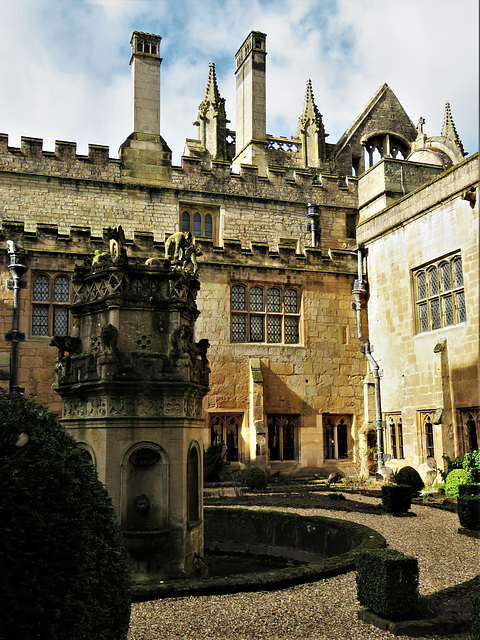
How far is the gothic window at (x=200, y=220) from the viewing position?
2223 cm

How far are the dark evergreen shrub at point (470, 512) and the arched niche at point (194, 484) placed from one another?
429 centimetres

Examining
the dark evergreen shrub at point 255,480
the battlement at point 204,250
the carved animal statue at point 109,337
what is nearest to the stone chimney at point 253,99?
the battlement at point 204,250

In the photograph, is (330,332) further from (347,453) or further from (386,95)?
(386,95)

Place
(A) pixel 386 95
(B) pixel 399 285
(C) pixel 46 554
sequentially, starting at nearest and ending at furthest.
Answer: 1. (C) pixel 46 554
2. (B) pixel 399 285
3. (A) pixel 386 95

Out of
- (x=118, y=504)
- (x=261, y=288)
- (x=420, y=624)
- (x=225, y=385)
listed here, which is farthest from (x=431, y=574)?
(x=261, y=288)

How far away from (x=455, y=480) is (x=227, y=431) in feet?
24.2

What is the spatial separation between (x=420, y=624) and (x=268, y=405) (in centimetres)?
1474

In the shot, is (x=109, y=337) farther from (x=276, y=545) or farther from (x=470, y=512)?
(x=470, y=512)

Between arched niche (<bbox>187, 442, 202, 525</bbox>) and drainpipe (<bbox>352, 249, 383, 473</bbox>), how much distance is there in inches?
470

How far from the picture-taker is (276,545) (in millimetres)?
10203

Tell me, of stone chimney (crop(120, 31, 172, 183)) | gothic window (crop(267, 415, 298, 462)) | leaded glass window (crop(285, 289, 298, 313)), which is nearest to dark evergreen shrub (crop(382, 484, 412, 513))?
gothic window (crop(267, 415, 298, 462))

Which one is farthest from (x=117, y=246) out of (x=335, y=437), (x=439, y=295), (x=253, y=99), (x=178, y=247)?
(x=253, y=99)

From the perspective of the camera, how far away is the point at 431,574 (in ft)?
23.3

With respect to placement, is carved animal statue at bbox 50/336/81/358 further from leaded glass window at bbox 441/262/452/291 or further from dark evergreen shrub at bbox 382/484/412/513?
leaded glass window at bbox 441/262/452/291
